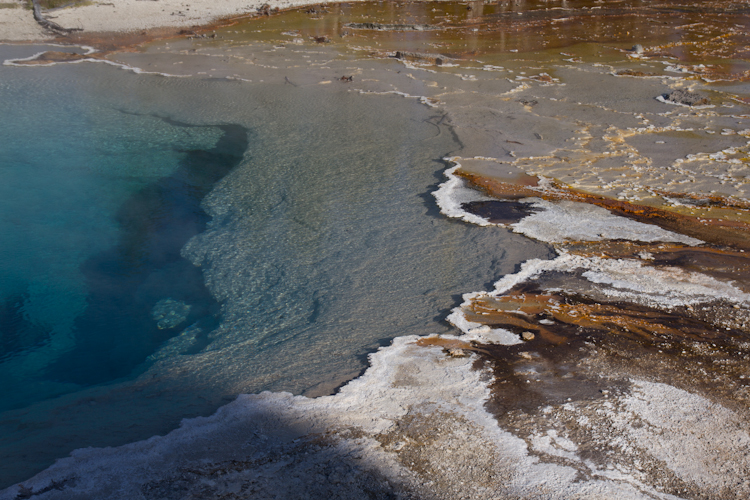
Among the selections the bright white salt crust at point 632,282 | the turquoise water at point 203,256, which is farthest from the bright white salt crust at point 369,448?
the bright white salt crust at point 632,282

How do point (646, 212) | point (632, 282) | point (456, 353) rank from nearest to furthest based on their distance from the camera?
1. point (456, 353)
2. point (632, 282)
3. point (646, 212)

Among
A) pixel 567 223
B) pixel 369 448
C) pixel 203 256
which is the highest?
pixel 567 223

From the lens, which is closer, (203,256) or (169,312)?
(169,312)

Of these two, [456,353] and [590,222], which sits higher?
[590,222]

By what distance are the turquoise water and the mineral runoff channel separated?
290mm

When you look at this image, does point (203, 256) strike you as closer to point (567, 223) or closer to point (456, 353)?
point (456, 353)

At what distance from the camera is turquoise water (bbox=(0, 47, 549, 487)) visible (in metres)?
2.53

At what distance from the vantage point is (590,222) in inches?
146

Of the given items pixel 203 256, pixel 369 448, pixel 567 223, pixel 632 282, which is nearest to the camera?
pixel 369 448

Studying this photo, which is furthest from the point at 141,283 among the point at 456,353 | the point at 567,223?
the point at 567,223

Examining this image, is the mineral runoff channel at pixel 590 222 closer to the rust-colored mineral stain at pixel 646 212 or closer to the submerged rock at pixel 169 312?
the rust-colored mineral stain at pixel 646 212

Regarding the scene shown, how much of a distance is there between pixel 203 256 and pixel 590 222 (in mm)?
2560

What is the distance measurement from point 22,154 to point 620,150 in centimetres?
538

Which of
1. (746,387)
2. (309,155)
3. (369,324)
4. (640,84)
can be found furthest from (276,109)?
(746,387)
